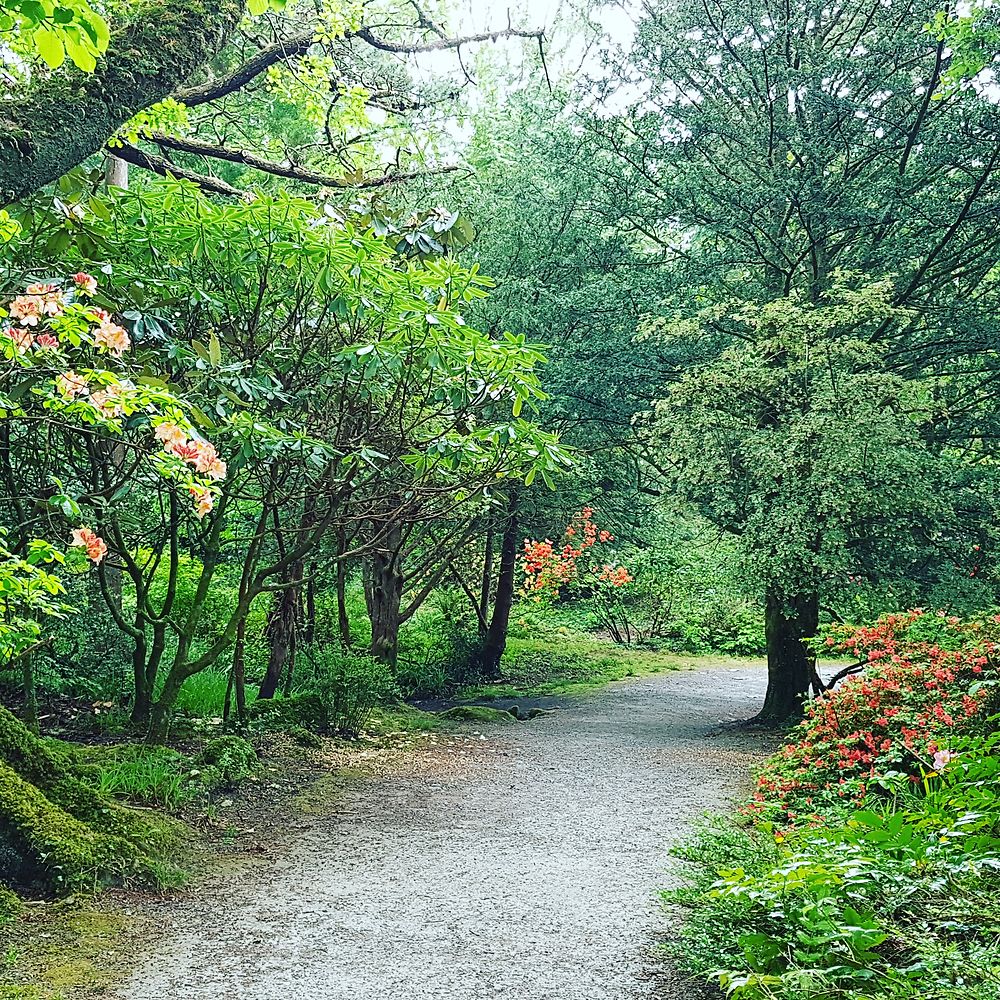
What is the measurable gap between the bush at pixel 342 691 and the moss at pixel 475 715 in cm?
204

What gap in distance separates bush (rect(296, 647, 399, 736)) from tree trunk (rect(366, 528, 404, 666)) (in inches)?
94.2

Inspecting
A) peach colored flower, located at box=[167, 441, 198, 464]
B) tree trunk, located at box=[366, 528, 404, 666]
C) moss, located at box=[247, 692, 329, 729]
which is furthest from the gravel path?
tree trunk, located at box=[366, 528, 404, 666]

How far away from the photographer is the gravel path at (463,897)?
3.22 metres

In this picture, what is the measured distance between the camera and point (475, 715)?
10.2 metres

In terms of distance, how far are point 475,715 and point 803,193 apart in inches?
251

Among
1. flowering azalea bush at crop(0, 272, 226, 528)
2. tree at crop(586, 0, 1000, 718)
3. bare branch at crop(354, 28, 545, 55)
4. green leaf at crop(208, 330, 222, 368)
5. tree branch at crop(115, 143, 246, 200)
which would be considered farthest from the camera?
tree at crop(586, 0, 1000, 718)

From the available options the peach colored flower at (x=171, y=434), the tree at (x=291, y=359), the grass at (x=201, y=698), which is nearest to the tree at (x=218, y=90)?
the tree at (x=291, y=359)

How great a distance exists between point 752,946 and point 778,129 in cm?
811

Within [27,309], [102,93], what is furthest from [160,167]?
[27,309]

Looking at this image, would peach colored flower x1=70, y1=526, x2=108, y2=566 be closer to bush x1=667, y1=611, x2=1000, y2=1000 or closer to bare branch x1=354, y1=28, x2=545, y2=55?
bush x1=667, y1=611, x2=1000, y2=1000

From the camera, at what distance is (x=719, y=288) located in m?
10.1

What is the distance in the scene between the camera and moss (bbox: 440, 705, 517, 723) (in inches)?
396

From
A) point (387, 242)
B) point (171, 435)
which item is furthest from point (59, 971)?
point (387, 242)

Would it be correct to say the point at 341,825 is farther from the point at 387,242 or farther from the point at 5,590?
the point at 387,242
